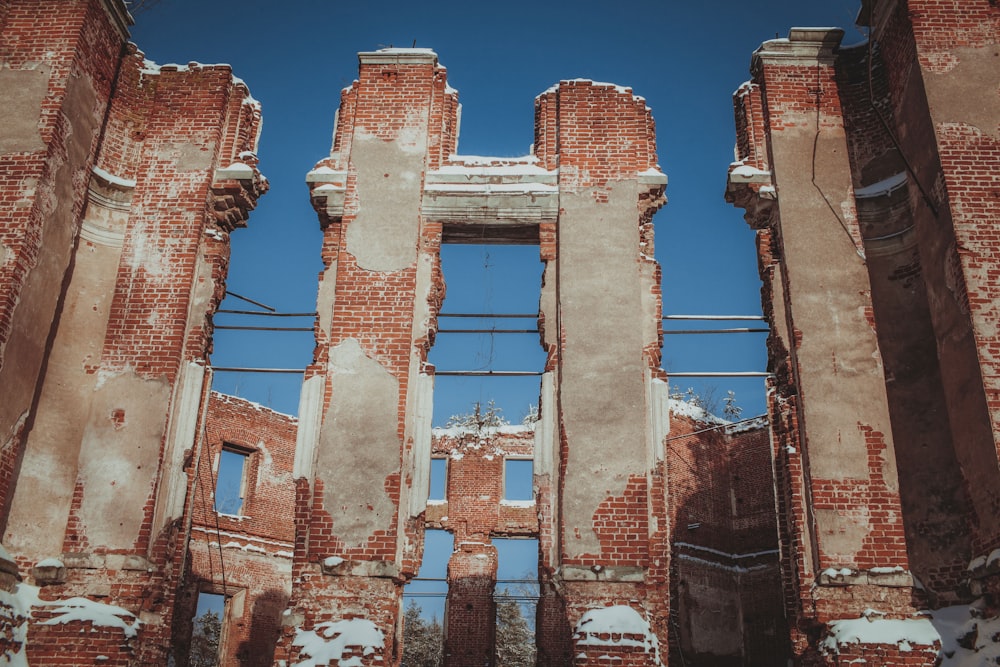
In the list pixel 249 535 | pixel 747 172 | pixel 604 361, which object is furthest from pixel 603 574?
pixel 249 535

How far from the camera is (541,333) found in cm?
976

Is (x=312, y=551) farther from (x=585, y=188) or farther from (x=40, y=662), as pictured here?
(x=585, y=188)

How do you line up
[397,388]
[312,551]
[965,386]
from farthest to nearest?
[397,388], [312,551], [965,386]

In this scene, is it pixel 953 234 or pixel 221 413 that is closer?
pixel 953 234

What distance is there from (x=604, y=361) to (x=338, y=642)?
3920 millimetres

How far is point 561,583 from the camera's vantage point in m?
8.42

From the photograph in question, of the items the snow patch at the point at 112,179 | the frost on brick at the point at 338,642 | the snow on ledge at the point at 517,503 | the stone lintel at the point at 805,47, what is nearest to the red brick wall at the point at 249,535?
the snow on ledge at the point at 517,503

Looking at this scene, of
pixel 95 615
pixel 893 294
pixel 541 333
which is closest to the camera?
pixel 95 615

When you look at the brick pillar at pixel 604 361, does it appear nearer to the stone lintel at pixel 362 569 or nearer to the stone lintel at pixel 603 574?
the stone lintel at pixel 603 574

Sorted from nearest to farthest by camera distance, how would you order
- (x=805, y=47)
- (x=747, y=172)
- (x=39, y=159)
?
(x=39, y=159) → (x=747, y=172) → (x=805, y=47)

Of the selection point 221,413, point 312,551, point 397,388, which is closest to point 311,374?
point 397,388

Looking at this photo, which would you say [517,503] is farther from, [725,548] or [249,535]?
[249,535]

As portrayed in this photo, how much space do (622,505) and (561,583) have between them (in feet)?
3.23

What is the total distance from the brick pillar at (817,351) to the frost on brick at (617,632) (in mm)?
1498
